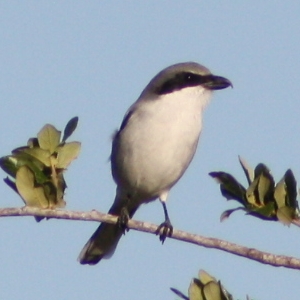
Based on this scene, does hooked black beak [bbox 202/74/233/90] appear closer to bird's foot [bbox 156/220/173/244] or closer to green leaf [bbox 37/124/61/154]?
bird's foot [bbox 156/220/173/244]

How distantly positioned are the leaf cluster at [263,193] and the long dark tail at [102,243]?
314 centimetres

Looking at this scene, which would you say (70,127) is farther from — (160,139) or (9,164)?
(160,139)

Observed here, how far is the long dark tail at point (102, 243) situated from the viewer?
7.04 meters

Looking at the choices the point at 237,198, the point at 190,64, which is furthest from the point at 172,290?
the point at 190,64

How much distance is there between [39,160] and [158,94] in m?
2.59

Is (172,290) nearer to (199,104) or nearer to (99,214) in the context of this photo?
(99,214)

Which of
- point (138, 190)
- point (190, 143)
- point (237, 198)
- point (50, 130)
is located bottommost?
point (138, 190)

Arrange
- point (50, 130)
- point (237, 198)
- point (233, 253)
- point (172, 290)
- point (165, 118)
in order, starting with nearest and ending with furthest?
point (172, 290) → point (233, 253) → point (237, 198) → point (50, 130) → point (165, 118)

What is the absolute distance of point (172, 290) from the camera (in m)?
3.27

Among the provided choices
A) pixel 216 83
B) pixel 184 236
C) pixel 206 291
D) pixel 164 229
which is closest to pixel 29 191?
pixel 184 236

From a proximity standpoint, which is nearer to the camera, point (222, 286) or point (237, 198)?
point (222, 286)

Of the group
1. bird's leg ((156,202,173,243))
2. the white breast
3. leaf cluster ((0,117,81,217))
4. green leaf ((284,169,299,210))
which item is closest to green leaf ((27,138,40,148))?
leaf cluster ((0,117,81,217))

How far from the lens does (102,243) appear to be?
282 inches

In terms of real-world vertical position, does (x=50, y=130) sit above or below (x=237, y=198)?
above
